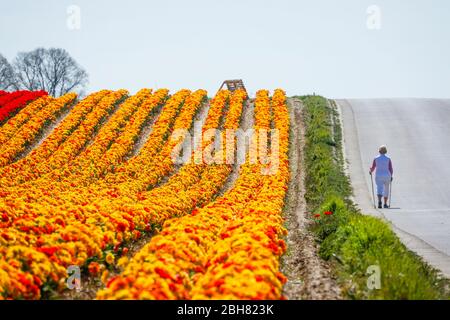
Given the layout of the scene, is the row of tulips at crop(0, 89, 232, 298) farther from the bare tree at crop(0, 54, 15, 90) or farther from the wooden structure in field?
the bare tree at crop(0, 54, 15, 90)

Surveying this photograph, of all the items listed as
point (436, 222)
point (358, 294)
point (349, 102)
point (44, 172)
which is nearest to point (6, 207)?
point (358, 294)

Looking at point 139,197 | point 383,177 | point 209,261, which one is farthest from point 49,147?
point 209,261

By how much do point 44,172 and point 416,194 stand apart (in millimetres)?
12351

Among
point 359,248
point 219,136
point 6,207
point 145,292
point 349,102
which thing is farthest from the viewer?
point 349,102

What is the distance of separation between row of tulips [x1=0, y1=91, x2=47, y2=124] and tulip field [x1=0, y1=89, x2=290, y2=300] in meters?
0.10

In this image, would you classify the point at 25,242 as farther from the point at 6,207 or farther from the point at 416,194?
the point at 416,194

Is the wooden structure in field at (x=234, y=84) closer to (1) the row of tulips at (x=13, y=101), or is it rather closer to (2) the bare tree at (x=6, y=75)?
(1) the row of tulips at (x=13, y=101)

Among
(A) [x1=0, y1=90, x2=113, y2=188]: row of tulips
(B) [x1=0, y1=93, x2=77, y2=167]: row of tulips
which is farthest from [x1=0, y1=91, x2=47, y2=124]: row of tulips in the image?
(A) [x1=0, y1=90, x2=113, y2=188]: row of tulips

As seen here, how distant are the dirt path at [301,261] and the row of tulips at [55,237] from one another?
261 centimetres

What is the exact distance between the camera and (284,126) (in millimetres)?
26500

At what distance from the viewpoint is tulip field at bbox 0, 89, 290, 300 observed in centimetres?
607

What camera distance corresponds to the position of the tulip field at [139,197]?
19.9 feet

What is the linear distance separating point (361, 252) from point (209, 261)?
265 cm

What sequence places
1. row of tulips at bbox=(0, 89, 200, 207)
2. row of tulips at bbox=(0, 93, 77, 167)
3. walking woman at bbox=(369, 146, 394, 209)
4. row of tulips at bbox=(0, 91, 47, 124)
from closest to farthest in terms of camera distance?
row of tulips at bbox=(0, 89, 200, 207) → walking woman at bbox=(369, 146, 394, 209) → row of tulips at bbox=(0, 93, 77, 167) → row of tulips at bbox=(0, 91, 47, 124)
